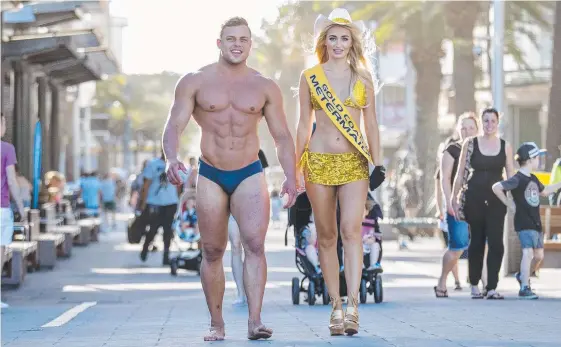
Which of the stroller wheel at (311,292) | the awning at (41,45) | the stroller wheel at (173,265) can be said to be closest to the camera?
the stroller wheel at (311,292)

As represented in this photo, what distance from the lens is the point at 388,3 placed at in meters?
35.8

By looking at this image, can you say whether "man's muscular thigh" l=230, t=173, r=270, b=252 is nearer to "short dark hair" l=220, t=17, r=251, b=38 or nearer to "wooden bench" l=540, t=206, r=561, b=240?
"short dark hair" l=220, t=17, r=251, b=38

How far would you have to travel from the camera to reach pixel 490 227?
14234 mm

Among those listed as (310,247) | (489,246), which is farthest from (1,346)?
(489,246)

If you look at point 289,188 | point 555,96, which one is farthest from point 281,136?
point 555,96

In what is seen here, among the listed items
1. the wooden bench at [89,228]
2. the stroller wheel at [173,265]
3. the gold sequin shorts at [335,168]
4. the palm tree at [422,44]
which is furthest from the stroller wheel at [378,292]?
the palm tree at [422,44]

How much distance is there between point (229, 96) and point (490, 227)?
5.26 metres

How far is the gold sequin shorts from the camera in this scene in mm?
10281

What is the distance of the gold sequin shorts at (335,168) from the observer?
33.7 feet

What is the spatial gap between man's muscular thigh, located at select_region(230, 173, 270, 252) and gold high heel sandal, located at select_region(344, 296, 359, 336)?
2.42ft

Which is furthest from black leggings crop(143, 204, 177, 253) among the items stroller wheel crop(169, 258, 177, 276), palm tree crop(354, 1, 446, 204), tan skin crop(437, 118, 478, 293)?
palm tree crop(354, 1, 446, 204)

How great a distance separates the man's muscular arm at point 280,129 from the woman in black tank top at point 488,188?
471cm

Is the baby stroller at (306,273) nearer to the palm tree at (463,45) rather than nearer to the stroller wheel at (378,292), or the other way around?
the stroller wheel at (378,292)

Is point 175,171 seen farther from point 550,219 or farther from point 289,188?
point 550,219
